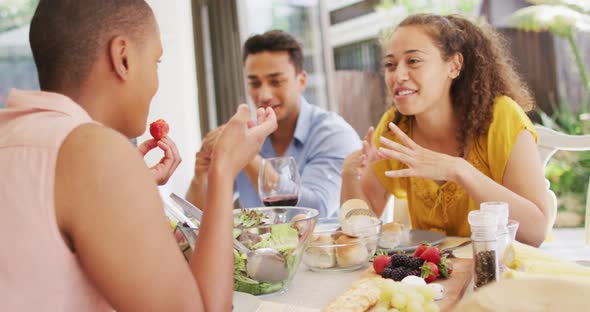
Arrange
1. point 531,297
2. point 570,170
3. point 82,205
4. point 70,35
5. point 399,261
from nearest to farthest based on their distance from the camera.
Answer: point 531,297 → point 82,205 → point 70,35 → point 399,261 → point 570,170

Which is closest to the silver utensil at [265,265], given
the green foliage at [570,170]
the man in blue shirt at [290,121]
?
the man in blue shirt at [290,121]

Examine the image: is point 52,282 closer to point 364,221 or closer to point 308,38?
point 364,221

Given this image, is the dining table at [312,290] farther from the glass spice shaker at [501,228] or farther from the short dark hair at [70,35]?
the short dark hair at [70,35]

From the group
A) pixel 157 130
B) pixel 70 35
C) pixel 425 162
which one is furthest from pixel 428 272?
pixel 70 35

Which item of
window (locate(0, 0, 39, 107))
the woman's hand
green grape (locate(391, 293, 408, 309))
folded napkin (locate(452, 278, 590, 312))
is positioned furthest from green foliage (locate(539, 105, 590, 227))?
folded napkin (locate(452, 278, 590, 312))

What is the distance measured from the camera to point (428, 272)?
1.26 metres

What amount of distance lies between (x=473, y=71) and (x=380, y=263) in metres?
1.17

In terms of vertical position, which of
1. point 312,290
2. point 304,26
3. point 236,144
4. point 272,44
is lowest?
point 312,290

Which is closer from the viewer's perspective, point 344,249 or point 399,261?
point 399,261

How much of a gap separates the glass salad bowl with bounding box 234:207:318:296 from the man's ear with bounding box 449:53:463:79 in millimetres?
1150

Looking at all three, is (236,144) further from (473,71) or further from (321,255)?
(473,71)

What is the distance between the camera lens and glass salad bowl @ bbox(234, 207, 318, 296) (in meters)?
1.27

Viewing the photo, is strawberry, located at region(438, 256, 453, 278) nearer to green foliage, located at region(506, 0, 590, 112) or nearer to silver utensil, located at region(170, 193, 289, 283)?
silver utensil, located at region(170, 193, 289, 283)

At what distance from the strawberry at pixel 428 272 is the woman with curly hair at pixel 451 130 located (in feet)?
1.90
